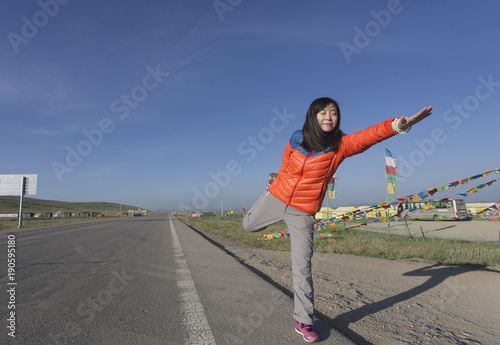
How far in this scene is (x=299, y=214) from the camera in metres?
2.63

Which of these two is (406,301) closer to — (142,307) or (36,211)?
(142,307)

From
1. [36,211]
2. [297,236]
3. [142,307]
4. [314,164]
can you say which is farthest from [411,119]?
[36,211]

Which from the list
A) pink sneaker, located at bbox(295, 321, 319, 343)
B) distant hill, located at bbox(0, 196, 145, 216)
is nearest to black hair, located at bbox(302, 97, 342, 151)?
pink sneaker, located at bbox(295, 321, 319, 343)

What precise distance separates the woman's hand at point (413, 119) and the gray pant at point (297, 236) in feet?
3.48

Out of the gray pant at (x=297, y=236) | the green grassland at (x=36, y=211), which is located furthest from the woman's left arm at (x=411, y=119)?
the green grassland at (x=36, y=211)

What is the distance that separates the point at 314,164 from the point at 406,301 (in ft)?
7.60

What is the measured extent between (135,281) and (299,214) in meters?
2.76

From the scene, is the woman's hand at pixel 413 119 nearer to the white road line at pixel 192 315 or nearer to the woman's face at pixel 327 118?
the woman's face at pixel 327 118

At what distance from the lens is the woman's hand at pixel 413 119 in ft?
7.72

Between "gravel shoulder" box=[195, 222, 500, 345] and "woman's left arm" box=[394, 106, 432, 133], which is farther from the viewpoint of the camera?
"gravel shoulder" box=[195, 222, 500, 345]

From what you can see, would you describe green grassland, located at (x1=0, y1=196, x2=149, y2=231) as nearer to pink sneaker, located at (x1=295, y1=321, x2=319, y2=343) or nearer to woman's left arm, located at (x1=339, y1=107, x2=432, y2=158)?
pink sneaker, located at (x1=295, y1=321, x2=319, y2=343)

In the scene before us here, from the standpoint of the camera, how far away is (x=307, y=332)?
7.57 ft

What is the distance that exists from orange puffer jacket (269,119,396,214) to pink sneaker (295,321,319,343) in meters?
0.91

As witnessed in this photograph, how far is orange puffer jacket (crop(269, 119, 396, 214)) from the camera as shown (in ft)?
8.25
